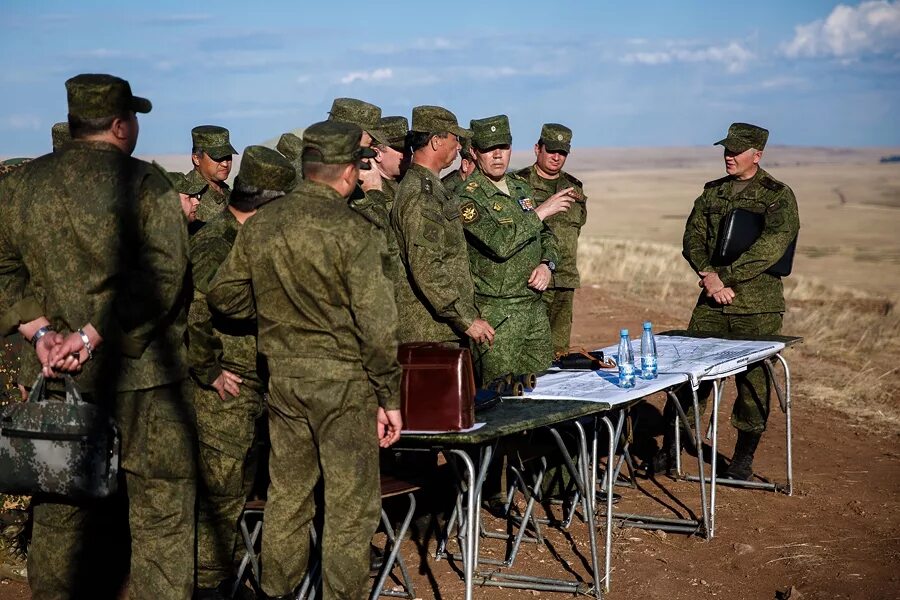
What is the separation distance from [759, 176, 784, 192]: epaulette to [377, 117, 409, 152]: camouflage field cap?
2.54 m

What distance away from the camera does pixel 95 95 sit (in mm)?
4312

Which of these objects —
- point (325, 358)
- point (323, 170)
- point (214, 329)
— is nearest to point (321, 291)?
point (325, 358)

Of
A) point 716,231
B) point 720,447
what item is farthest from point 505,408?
point 720,447

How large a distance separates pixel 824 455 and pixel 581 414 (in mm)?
3995

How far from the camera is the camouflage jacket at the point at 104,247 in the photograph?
14.1 feet

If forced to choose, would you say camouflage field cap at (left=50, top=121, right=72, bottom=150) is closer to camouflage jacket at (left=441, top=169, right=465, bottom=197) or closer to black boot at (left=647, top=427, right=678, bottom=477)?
camouflage jacket at (left=441, top=169, right=465, bottom=197)

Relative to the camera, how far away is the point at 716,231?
804 cm

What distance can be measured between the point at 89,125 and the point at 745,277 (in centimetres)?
491

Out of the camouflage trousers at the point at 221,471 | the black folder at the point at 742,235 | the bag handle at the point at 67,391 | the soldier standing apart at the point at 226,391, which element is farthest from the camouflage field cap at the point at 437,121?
the bag handle at the point at 67,391

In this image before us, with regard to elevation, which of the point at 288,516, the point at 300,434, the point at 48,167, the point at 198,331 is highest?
the point at 48,167

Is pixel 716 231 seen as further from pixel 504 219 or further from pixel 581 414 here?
pixel 581 414

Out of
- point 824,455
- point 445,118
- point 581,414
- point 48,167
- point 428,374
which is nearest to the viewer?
point 48,167

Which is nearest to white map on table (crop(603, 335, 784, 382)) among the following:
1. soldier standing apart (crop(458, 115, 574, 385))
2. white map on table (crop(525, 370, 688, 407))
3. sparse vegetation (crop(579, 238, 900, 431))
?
white map on table (crop(525, 370, 688, 407))

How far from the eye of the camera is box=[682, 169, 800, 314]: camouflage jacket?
307 inches
